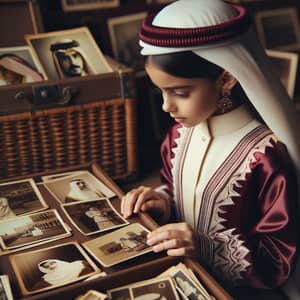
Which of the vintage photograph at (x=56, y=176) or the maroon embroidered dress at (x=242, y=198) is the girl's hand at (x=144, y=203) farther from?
the vintage photograph at (x=56, y=176)

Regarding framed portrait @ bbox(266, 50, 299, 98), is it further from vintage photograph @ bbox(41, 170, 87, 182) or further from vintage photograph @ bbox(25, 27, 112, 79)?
vintage photograph @ bbox(41, 170, 87, 182)

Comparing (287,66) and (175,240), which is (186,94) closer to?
(175,240)

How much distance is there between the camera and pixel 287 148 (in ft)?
3.28

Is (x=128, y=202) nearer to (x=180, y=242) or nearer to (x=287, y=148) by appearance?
(x=180, y=242)

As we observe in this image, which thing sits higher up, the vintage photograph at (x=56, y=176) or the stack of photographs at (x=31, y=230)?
the vintage photograph at (x=56, y=176)

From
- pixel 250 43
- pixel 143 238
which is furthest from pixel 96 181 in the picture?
pixel 250 43

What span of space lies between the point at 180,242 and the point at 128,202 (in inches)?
7.9

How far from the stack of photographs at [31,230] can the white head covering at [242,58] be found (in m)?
0.39

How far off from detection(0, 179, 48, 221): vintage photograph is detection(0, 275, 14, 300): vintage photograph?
0.23 metres

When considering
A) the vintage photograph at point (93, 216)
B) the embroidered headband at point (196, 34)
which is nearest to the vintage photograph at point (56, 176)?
the vintage photograph at point (93, 216)

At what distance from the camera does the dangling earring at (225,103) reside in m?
1.01

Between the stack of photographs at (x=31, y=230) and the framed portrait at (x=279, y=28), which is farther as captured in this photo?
the framed portrait at (x=279, y=28)

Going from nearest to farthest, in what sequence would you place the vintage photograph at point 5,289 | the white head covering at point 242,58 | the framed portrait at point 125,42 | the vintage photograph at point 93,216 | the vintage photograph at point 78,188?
the vintage photograph at point 5,289
the white head covering at point 242,58
the vintage photograph at point 93,216
the vintage photograph at point 78,188
the framed portrait at point 125,42

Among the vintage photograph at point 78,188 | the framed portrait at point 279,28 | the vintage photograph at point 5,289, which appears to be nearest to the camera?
the vintage photograph at point 5,289
